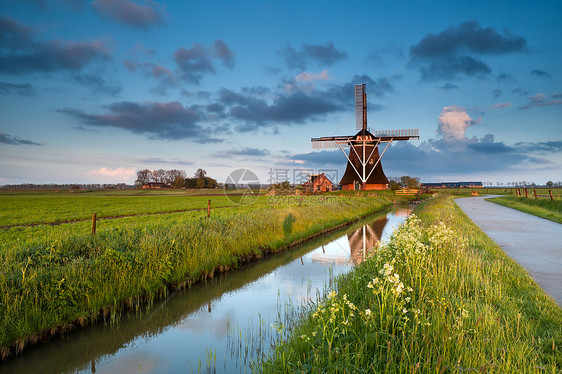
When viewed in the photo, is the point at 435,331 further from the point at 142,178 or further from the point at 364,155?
the point at 142,178

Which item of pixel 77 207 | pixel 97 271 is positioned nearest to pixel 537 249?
pixel 97 271

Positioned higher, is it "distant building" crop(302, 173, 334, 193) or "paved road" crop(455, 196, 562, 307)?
"distant building" crop(302, 173, 334, 193)

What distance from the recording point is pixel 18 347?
5.82 meters

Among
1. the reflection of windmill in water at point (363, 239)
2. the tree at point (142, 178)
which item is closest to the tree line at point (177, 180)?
the tree at point (142, 178)

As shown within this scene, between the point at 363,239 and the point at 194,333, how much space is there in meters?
14.0

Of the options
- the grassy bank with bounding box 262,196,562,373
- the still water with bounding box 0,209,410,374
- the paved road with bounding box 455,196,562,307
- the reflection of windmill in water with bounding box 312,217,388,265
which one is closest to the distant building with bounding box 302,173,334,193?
the reflection of windmill in water with bounding box 312,217,388,265

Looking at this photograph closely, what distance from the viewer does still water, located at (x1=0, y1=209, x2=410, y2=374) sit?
5715 millimetres

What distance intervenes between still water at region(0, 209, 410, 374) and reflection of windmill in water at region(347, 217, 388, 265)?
3.80 meters

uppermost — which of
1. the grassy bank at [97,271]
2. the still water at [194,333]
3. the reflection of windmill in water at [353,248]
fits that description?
the grassy bank at [97,271]

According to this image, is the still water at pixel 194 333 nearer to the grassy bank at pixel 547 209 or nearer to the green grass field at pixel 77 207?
the grassy bank at pixel 547 209

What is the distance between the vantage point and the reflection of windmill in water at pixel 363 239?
14.7 m

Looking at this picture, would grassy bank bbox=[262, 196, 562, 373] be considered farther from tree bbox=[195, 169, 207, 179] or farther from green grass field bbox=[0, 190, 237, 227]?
tree bbox=[195, 169, 207, 179]

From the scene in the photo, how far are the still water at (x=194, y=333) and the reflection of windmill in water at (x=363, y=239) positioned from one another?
380 cm

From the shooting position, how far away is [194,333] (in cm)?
697
